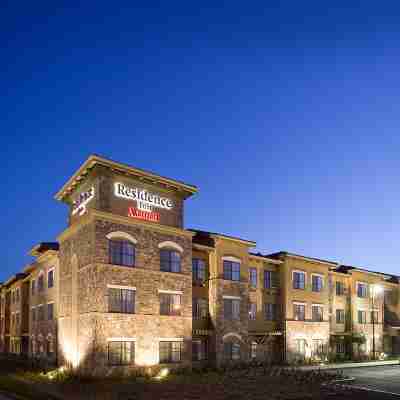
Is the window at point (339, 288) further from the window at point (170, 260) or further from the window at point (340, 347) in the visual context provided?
the window at point (170, 260)

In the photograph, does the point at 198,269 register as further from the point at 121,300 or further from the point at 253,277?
the point at 121,300

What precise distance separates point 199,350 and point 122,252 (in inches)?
468

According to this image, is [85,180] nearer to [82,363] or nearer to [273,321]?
[82,363]

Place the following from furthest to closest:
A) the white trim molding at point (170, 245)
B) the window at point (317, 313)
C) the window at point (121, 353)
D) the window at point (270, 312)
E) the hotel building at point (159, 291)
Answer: the window at point (317, 313)
the window at point (270, 312)
the white trim molding at point (170, 245)
the hotel building at point (159, 291)
the window at point (121, 353)

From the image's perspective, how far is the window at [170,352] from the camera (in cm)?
3641

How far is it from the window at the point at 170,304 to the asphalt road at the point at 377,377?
46.9ft

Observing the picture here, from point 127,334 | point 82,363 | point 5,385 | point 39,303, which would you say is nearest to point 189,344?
point 127,334

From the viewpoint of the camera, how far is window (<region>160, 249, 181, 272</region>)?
3797cm

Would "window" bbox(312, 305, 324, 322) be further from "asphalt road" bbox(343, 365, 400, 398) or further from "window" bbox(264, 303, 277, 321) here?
"asphalt road" bbox(343, 365, 400, 398)

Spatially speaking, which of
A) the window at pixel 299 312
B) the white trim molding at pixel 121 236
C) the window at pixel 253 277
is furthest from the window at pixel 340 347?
the white trim molding at pixel 121 236

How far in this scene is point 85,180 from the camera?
38.1 metres

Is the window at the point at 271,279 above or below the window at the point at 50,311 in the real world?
above

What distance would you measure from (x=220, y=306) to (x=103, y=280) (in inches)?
488

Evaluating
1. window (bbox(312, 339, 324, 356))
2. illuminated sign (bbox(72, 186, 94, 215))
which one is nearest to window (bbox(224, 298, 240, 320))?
window (bbox(312, 339, 324, 356))
